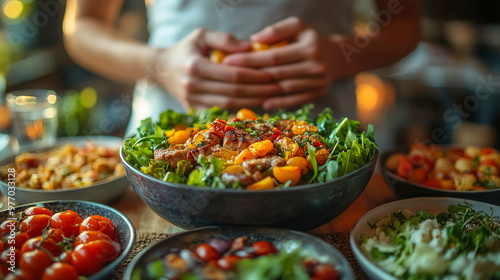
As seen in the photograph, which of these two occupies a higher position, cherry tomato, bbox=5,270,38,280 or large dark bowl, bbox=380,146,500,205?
cherry tomato, bbox=5,270,38,280

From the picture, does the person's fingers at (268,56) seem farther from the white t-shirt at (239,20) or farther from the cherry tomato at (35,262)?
the cherry tomato at (35,262)

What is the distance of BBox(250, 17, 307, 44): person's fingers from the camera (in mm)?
1744

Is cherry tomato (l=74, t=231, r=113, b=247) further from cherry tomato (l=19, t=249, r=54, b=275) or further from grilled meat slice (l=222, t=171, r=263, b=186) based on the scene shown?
grilled meat slice (l=222, t=171, r=263, b=186)

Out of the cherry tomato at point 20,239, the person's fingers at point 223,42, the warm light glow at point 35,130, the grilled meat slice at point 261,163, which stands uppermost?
the person's fingers at point 223,42

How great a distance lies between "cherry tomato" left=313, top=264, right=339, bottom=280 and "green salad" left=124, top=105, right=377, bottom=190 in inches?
9.0

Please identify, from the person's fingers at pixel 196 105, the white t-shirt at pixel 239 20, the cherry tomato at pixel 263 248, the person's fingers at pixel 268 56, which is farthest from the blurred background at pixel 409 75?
the cherry tomato at pixel 263 248

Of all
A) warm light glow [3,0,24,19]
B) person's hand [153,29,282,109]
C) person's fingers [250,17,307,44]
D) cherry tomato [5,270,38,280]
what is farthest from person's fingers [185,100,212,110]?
warm light glow [3,0,24,19]

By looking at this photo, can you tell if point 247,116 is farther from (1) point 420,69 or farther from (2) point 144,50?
(1) point 420,69

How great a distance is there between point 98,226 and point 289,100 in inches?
42.4

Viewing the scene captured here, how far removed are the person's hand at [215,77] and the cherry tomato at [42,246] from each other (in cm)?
98

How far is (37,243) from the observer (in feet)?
3.11

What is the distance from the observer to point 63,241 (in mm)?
982

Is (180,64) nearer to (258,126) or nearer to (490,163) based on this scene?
(258,126)

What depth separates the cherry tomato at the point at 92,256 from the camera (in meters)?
0.90
